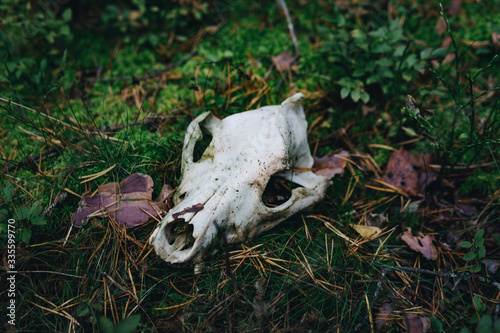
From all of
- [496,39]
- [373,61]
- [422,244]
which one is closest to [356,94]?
[373,61]

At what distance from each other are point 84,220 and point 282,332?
1.64 metres

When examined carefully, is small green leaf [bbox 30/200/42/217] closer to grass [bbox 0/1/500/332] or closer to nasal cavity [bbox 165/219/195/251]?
grass [bbox 0/1/500/332]

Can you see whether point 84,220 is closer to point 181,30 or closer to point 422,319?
point 422,319

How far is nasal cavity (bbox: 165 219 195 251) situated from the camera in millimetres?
2082

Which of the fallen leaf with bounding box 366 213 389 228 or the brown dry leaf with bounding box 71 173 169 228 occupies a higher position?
the brown dry leaf with bounding box 71 173 169 228

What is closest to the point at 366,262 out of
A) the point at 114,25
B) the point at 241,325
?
the point at 241,325

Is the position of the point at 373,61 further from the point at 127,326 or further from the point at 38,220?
the point at 38,220

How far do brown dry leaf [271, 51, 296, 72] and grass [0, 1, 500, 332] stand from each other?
10 cm

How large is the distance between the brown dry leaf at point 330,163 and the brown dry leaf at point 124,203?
1.50m

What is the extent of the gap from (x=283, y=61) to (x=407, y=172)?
1.86 meters

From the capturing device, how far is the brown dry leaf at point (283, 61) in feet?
11.8

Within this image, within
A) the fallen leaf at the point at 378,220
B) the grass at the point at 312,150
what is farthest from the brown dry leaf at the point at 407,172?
the fallen leaf at the point at 378,220

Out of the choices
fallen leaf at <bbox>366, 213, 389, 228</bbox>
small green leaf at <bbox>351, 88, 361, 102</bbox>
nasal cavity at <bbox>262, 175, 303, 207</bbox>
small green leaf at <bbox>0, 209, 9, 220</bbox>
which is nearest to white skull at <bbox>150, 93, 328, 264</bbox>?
nasal cavity at <bbox>262, 175, 303, 207</bbox>

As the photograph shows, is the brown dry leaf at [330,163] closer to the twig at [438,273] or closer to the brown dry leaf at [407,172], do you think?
the brown dry leaf at [407,172]
